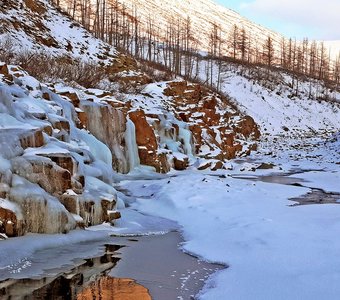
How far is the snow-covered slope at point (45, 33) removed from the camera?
2264 centimetres

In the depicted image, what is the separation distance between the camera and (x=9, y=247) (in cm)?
597

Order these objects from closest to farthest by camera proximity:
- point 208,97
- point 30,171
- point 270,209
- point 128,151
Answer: point 30,171, point 270,209, point 128,151, point 208,97

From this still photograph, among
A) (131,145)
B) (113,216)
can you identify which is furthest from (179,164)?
(113,216)

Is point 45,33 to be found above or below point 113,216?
above

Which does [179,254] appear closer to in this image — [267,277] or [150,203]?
[267,277]

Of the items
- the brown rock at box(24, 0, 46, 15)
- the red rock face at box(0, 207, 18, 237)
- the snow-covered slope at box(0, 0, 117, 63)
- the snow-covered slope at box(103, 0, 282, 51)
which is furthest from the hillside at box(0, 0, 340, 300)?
the snow-covered slope at box(103, 0, 282, 51)

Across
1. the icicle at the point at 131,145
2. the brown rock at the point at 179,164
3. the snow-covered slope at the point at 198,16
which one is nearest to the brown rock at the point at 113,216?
the icicle at the point at 131,145

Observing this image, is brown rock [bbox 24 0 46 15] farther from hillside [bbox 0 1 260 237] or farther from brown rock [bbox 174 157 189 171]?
brown rock [bbox 174 157 189 171]

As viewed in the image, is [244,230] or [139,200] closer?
[244,230]

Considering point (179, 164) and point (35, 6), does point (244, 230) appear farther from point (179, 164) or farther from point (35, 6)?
point (35, 6)

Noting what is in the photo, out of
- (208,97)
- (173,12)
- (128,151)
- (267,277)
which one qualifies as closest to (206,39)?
(173,12)

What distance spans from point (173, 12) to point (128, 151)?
75382mm

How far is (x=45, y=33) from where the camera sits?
25375 mm

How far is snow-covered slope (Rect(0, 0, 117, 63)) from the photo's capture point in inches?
891
